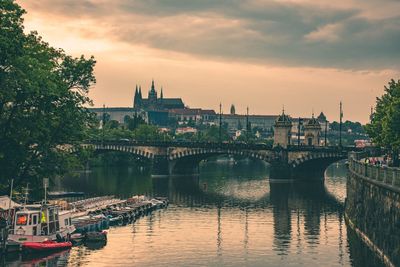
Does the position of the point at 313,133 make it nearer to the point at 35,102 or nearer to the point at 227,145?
the point at 227,145

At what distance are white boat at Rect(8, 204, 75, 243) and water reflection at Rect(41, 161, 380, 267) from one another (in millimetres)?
2778

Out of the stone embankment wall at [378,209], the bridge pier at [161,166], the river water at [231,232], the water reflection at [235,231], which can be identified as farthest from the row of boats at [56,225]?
the bridge pier at [161,166]

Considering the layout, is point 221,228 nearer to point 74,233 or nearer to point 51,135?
point 74,233

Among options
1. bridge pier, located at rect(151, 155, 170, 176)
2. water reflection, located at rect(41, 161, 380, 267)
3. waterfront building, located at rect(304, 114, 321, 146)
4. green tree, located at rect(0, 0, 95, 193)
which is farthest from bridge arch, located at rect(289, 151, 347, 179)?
green tree, located at rect(0, 0, 95, 193)

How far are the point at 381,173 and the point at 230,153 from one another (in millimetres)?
90948

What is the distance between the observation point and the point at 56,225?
212 feet

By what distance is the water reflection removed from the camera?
6062cm

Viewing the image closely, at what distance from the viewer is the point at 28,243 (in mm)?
59344

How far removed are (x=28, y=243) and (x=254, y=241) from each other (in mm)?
21646

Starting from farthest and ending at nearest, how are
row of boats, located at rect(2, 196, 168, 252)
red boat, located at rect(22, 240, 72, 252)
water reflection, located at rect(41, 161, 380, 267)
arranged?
water reflection, located at rect(41, 161, 380, 267) → row of boats, located at rect(2, 196, 168, 252) → red boat, located at rect(22, 240, 72, 252)

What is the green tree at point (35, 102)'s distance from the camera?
60.8 metres

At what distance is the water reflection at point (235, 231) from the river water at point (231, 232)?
3.2 inches

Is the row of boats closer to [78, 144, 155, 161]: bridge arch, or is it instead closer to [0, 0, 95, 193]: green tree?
[0, 0, 95, 193]: green tree

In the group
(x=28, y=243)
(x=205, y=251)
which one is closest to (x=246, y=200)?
(x=205, y=251)
